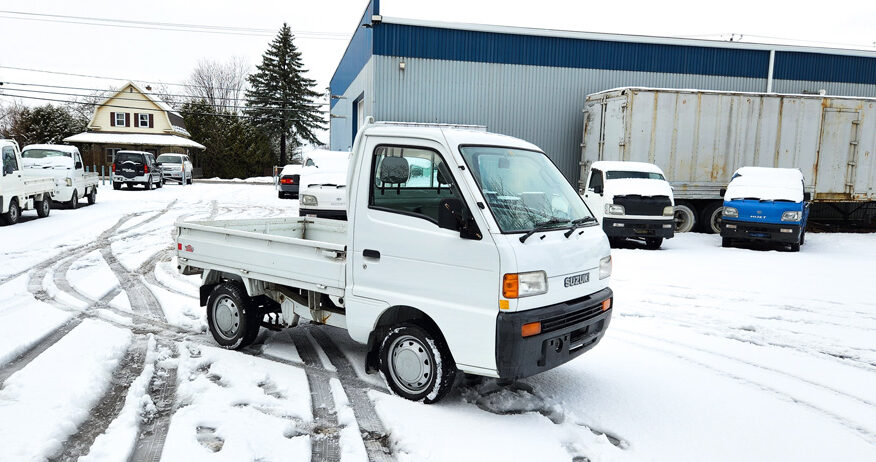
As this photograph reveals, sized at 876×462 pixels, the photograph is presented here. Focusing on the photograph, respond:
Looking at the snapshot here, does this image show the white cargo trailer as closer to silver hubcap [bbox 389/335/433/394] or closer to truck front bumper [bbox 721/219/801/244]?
truck front bumper [bbox 721/219/801/244]

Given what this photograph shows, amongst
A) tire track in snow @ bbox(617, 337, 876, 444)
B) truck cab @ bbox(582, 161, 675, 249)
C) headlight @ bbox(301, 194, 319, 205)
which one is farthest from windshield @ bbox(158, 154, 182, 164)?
tire track in snow @ bbox(617, 337, 876, 444)

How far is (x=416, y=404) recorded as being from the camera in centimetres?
441

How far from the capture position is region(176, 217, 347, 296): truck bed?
15.9 feet

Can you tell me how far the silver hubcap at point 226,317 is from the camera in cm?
572

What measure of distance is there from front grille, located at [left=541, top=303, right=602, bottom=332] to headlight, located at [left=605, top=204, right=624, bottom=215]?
9086 millimetres

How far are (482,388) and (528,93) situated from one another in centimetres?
1801

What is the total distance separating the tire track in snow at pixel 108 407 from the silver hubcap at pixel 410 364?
6.77 feet

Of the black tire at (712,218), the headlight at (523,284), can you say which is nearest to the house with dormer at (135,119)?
the black tire at (712,218)

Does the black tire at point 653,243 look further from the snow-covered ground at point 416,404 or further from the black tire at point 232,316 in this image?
the black tire at point 232,316

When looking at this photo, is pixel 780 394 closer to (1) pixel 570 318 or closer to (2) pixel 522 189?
(1) pixel 570 318

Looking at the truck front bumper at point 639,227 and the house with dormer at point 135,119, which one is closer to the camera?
the truck front bumper at point 639,227

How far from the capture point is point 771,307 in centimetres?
805

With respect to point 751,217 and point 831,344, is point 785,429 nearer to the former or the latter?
point 831,344

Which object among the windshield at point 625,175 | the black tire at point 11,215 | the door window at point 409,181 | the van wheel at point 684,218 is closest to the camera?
the door window at point 409,181
